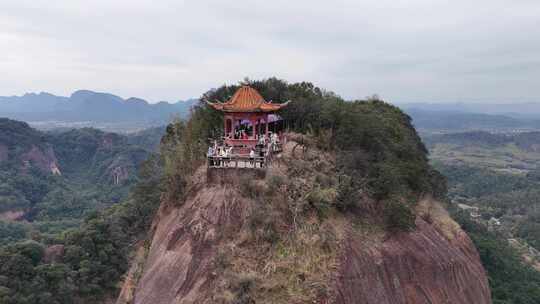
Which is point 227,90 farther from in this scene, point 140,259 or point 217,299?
point 217,299

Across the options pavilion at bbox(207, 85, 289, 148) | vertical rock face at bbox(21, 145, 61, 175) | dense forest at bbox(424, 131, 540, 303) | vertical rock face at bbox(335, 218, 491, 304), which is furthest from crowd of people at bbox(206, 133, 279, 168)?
vertical rock face at bbox(21, 145, 61, 175)

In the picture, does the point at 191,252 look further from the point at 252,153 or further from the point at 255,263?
the point at 252,153

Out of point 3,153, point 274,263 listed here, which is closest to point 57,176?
point 3,153

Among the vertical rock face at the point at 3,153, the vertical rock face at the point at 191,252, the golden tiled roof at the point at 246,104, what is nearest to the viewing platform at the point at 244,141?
the golden tiled roof at the point at 246,104

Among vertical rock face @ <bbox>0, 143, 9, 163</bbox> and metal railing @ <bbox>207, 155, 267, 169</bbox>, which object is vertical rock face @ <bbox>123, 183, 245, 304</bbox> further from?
vertical rock face @ <bbox>0, 143, 9, 163</bbox>

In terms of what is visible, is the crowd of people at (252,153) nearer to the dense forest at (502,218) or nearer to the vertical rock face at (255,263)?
the vertical rock face at (255,263)

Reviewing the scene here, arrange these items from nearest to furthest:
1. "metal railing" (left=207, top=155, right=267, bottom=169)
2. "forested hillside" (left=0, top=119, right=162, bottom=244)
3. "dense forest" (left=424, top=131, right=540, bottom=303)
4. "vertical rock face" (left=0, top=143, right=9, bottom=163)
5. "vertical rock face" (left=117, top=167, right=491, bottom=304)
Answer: "vertical rock face" (left=117, top=167, right=491, bottom=304) < "metal railing" (left=207, top=155, right=267, bottom=169) < "dense forest" (left=424, top=131, right=540, bottom=303) < "forested hillside" (left=0, top=119, right=162, bottom=244) < "vertical rock face" (left=0, top=143, right=9, bottom=163)
